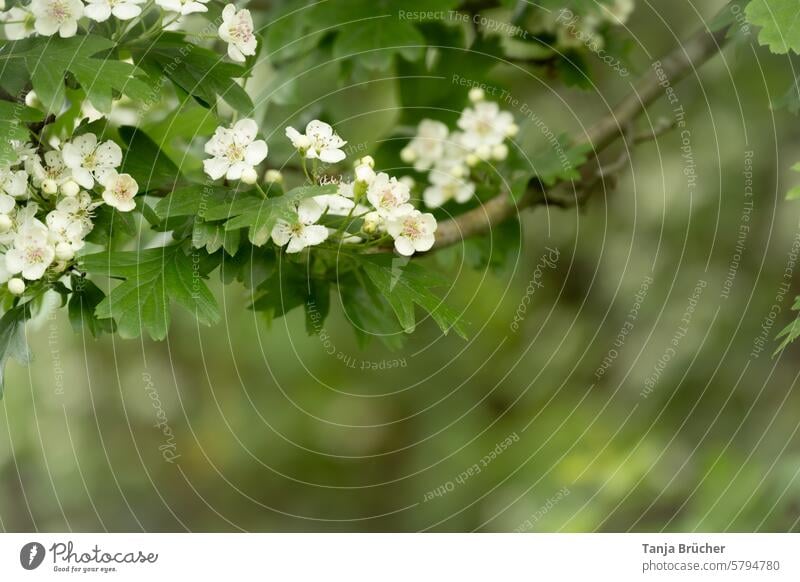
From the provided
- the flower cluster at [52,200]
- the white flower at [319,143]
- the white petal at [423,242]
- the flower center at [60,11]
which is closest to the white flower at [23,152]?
the flower cluster at [52,200]

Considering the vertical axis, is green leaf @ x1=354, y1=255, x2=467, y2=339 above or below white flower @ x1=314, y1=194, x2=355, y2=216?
below

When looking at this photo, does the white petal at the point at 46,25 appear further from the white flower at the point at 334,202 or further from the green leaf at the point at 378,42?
the green leaf at the point at 378,42

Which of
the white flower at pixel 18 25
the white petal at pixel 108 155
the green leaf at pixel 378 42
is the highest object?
the green leaf at pixel 378 42

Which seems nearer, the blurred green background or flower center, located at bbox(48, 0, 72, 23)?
flower center, located at bbox(48, 0, 72, 23)

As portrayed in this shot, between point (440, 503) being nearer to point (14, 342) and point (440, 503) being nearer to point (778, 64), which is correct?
point (778, 64)

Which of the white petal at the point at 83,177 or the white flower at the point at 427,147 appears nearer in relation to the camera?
the white petal at the point at 83,177

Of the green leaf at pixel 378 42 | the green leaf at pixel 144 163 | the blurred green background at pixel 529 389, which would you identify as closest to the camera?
the green leaf at pixel 144 163

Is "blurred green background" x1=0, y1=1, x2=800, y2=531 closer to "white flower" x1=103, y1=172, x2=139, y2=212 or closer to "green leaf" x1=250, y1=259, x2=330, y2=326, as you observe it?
"green leaf" x1=250, y1=259, x2=330, y2=326

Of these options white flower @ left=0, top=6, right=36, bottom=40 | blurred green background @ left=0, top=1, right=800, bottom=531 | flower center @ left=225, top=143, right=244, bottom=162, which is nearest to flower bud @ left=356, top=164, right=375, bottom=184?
flower center @ left=225, top=143, right=244, bottom=162
